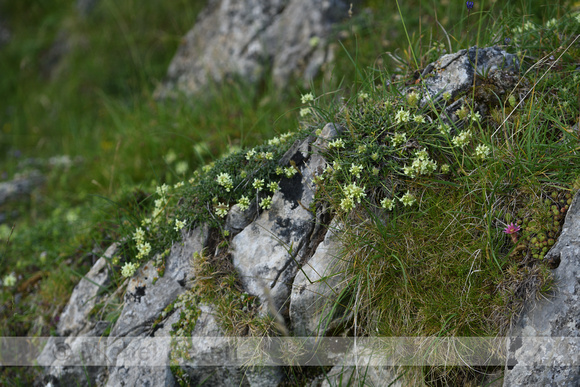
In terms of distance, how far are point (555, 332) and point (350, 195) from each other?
4.52 feet

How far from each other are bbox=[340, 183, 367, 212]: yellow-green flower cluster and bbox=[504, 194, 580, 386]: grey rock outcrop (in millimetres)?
1155

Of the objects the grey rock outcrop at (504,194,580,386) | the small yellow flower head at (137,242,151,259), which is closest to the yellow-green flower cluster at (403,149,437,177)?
the grey rock outcrop at (504,194,580,386)

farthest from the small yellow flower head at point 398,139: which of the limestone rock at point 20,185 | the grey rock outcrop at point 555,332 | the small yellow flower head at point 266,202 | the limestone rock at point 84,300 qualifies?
the limestone rock at point 20,185

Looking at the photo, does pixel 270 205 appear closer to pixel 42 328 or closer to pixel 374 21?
pixel 42 328

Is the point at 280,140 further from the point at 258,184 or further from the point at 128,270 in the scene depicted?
the point at 128,270

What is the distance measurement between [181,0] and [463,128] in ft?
21.9

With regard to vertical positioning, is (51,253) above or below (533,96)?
below

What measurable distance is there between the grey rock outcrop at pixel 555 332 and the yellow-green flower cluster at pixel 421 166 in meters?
0.85

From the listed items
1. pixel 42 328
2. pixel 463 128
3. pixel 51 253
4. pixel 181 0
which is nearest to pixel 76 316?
pixel 42 328

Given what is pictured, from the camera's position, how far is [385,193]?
9.32 feet

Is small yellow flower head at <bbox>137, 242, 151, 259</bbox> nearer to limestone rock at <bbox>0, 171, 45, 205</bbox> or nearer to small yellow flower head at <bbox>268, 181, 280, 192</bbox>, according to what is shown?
small yellow flower head at <bbox>268, 181, 280, 192</bbox>

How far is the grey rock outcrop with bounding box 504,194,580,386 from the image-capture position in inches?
86.7

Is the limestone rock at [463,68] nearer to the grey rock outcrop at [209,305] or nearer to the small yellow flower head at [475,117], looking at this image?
the small yellow flower head at [475,117]

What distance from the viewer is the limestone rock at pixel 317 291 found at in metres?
2.73
